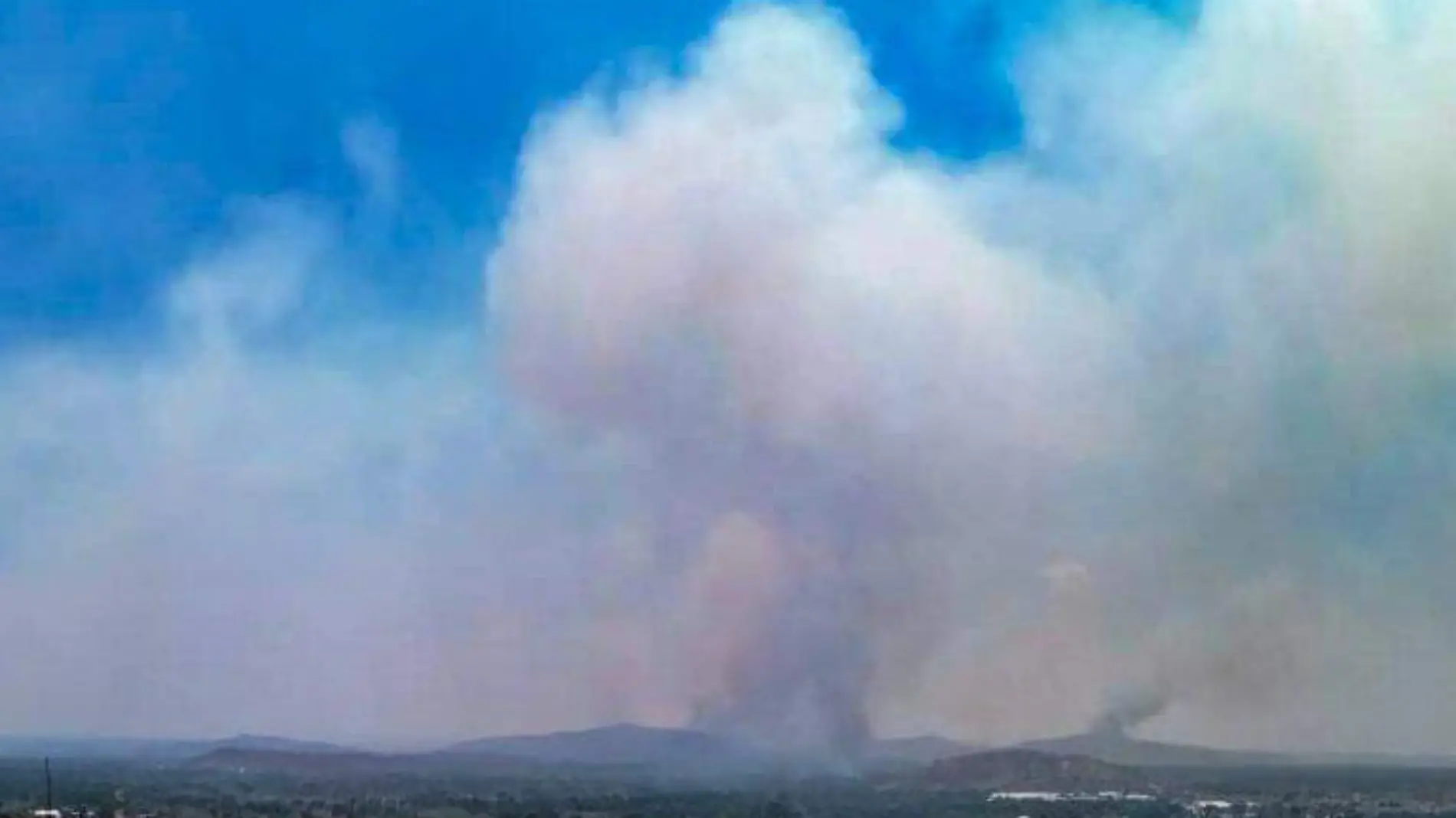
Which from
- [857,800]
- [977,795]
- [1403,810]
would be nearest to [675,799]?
[857,800]

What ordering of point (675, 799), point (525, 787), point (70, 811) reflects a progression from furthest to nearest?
point (525, 787), point (675, 799), point (70, 811)

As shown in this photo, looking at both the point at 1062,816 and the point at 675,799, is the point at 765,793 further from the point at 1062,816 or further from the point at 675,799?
the point at 1062,816

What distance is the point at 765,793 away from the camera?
439 feet

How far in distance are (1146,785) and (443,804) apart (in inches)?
2638

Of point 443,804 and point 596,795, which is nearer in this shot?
Result: point 443,804

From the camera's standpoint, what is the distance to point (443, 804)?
439 feet

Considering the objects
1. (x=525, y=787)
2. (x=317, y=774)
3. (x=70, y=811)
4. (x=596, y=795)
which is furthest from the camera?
(x=317, y=774)

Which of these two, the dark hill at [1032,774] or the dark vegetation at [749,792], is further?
the dark hill at [1032,774]

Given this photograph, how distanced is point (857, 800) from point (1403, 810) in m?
44.5

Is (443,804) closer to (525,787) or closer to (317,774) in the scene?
(525,787)

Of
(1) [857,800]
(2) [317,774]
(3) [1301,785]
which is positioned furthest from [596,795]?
(3) [1301,785]

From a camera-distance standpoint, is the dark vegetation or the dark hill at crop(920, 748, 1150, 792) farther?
the dark hill at crop(920, 748, 1150, 792)

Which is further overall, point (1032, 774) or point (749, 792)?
point (1032, 774)

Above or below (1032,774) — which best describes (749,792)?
below
